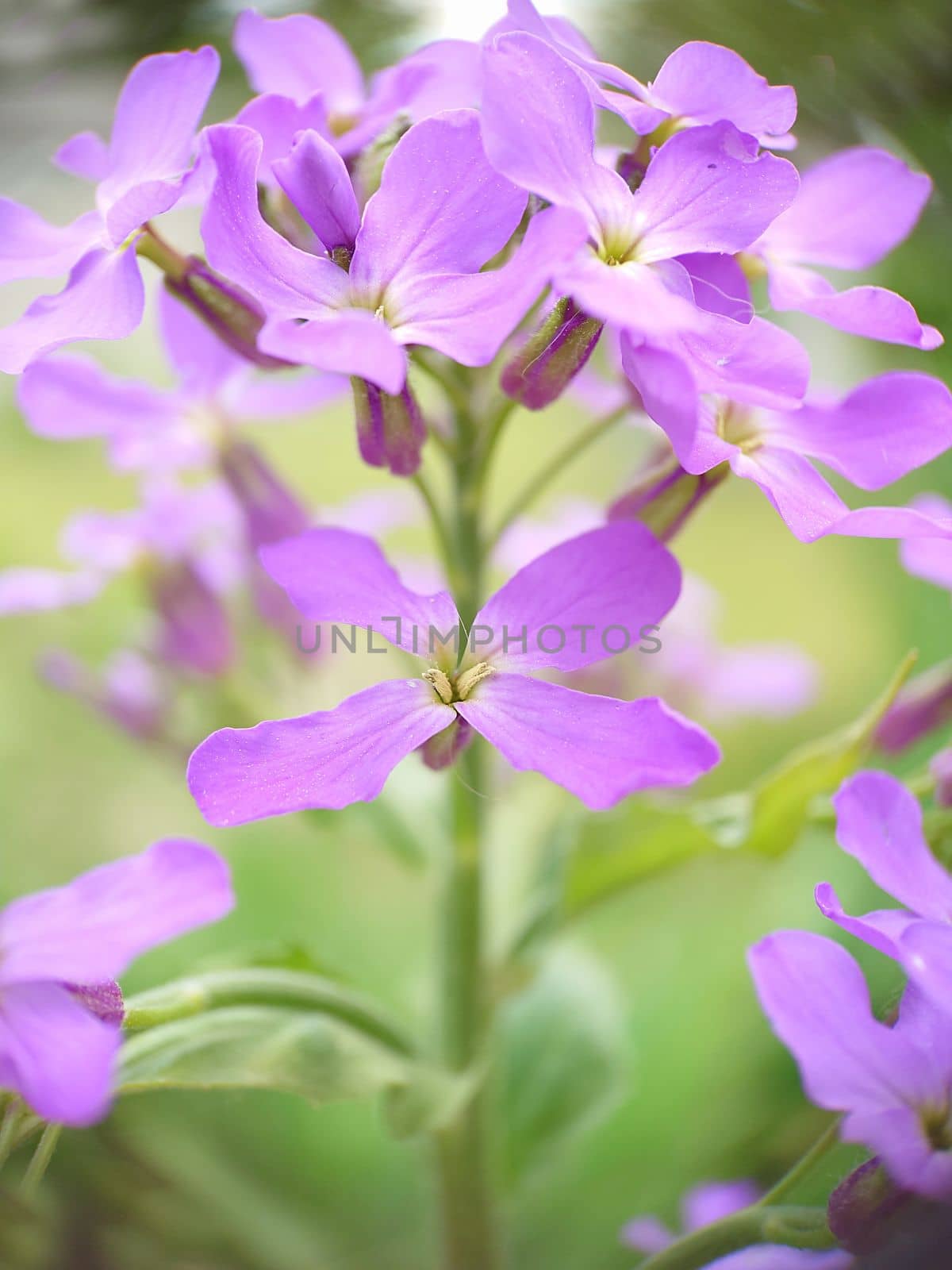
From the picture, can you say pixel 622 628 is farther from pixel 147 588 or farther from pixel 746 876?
pixel 746 876

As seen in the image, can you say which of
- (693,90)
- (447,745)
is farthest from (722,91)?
(447,745)

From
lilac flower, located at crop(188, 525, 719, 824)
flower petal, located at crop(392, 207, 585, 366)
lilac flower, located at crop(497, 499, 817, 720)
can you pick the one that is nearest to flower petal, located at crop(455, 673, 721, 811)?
lilac flower, located at crop(188, 525, 719, 824)

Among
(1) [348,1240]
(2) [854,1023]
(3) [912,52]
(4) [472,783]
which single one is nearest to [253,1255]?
(1) [348,1240]

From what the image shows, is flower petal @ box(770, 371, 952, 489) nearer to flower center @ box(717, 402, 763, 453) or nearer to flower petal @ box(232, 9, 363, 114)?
flower center @ box(717, 402, 763, 453)

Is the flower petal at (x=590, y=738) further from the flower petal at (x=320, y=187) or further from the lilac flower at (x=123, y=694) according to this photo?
the lilac flower at (x=123, y=694)

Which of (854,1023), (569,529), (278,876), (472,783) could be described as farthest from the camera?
(278,876)

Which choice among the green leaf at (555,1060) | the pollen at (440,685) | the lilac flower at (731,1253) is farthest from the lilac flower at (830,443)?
the green leaf at (555,1060)
